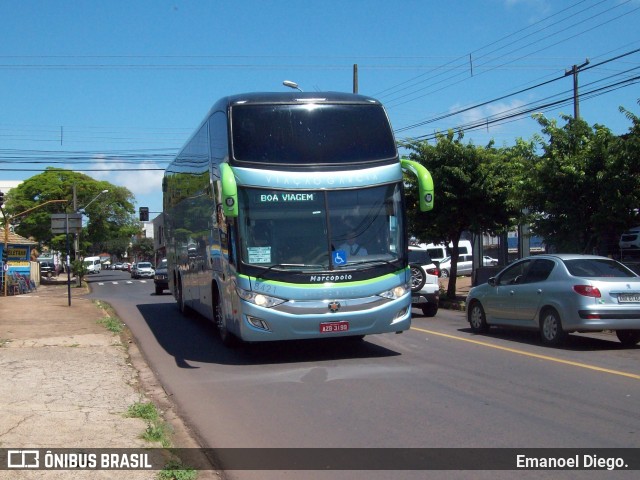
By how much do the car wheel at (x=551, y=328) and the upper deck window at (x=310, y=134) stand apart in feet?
13.4

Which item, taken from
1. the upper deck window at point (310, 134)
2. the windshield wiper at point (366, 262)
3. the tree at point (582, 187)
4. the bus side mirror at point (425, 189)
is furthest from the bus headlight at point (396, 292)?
the tree at point (582, 187)

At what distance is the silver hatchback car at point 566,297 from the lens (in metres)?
11.8

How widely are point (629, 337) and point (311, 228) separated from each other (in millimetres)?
6253

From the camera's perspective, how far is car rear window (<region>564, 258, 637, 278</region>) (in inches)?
485

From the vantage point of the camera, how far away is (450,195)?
71.1 ft

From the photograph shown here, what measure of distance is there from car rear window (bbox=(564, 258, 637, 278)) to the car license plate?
0.49 metres

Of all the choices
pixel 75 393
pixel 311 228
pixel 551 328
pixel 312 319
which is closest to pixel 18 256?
pixel 311 228

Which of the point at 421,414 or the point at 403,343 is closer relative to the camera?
the point at 421,414

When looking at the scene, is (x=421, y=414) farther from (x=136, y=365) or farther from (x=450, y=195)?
(x=450, y=195)

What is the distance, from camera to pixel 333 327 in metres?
10.7

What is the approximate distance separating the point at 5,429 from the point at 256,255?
456cm

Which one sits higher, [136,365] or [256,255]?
[256,255]

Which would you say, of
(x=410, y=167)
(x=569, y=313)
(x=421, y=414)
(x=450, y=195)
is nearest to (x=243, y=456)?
(x=421, y=414)

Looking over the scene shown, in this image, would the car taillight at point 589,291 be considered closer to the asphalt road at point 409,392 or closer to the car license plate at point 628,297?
the car license plate at point 628,297
